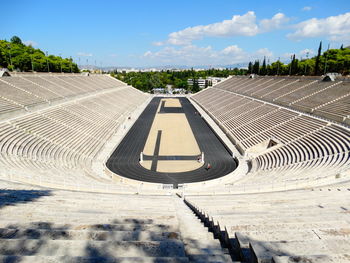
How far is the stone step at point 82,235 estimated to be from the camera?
417cm

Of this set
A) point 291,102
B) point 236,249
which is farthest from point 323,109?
point 236,249

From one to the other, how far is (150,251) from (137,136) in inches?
1133

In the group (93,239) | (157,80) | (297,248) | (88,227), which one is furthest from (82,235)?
(157,80)

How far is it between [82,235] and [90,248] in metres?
0.86

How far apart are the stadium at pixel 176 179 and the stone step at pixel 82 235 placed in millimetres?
21

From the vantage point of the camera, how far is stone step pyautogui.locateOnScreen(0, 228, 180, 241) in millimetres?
4168

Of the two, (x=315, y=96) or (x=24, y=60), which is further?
(x=24, y=60)

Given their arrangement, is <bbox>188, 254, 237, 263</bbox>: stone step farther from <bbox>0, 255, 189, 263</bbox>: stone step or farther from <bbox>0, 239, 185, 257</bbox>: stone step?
<bbox>0, 255, 189, 263</bbox>: stone step

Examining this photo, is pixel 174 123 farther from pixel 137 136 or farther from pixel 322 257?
pixel 322 257

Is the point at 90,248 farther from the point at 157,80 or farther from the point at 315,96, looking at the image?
the point at 157,80

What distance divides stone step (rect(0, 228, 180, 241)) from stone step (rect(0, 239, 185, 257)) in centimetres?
53

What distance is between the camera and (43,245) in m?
3.58

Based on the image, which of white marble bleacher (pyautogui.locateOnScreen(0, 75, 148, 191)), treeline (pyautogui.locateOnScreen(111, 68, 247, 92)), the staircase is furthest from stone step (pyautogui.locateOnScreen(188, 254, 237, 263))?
treeline (pyautogui.locateOnScreen(111, 68, 247, 92))

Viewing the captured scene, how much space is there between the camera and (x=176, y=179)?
19094 mm
